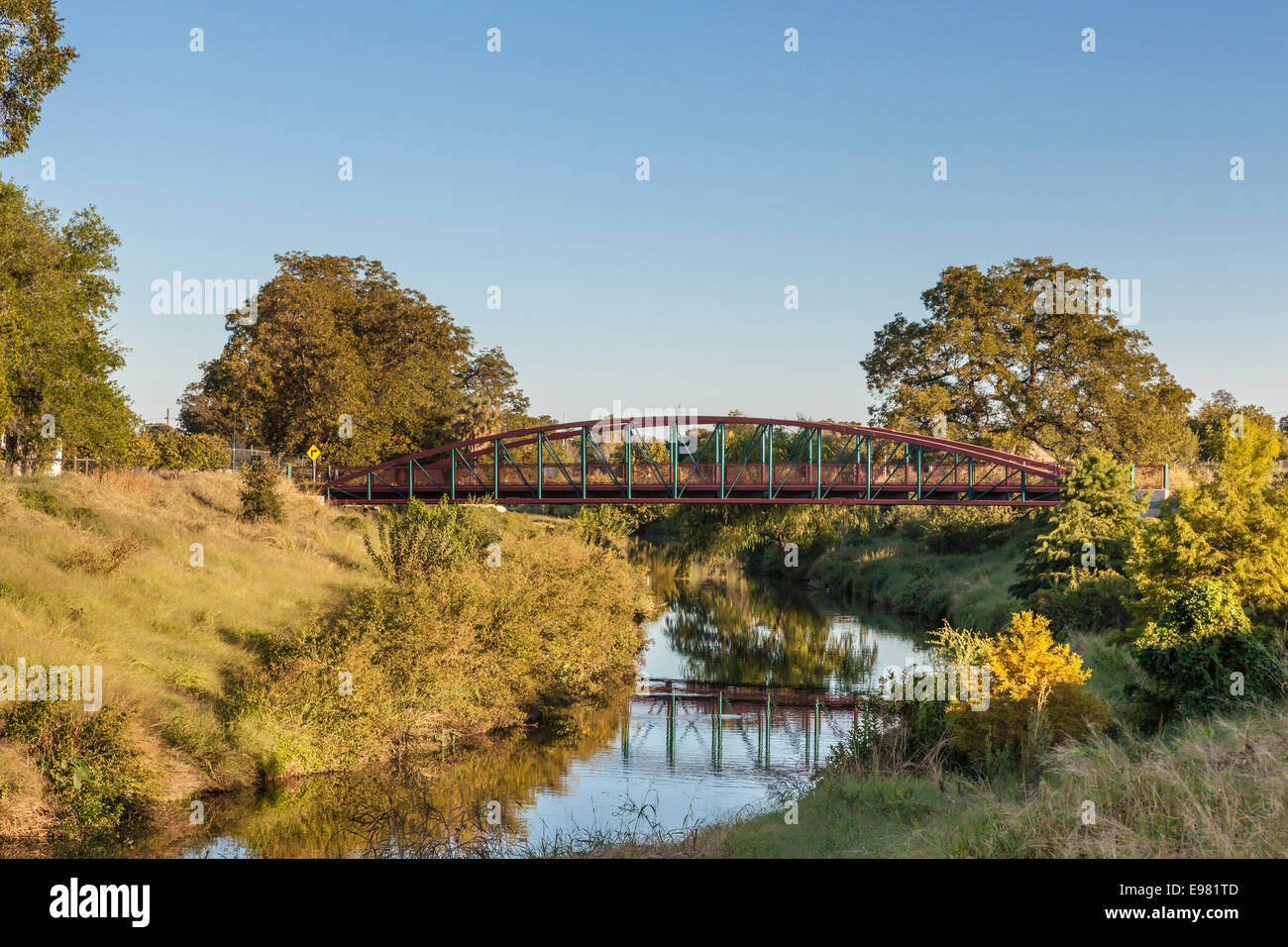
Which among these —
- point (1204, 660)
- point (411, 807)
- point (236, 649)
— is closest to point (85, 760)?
point (411, 807)

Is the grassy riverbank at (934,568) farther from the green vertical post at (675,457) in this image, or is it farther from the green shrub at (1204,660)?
the green shrub at (1204,660)

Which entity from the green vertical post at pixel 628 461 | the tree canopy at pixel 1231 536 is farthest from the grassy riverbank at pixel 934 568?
the green vertical post at pixel 628 461

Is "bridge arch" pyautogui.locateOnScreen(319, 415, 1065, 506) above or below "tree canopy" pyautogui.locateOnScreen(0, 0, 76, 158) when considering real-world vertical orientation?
below

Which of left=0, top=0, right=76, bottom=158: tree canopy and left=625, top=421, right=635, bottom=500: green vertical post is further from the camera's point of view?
left=625, top=421, right=635, bottom=500: green vertical post

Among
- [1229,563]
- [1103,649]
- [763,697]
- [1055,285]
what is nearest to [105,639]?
[763,697]

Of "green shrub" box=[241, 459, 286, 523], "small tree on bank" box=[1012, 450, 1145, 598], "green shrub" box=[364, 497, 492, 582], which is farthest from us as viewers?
"green shrub" box=[241, 459, 286, 523]

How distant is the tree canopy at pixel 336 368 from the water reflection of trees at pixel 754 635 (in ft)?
57.1

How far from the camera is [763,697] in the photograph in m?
32.2

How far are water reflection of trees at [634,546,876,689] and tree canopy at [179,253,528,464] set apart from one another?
17.4 m

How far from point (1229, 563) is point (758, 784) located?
37.8 ft

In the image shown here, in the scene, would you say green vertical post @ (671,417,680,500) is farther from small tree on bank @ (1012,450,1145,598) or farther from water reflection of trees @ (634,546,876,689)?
Answer: small tree on bank @ (1012,450,1145,598)

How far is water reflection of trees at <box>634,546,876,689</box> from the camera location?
36656mm

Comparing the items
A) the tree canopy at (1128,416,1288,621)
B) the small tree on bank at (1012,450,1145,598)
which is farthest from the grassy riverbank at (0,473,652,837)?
the tree canopy at (1128,416,1288,621)
